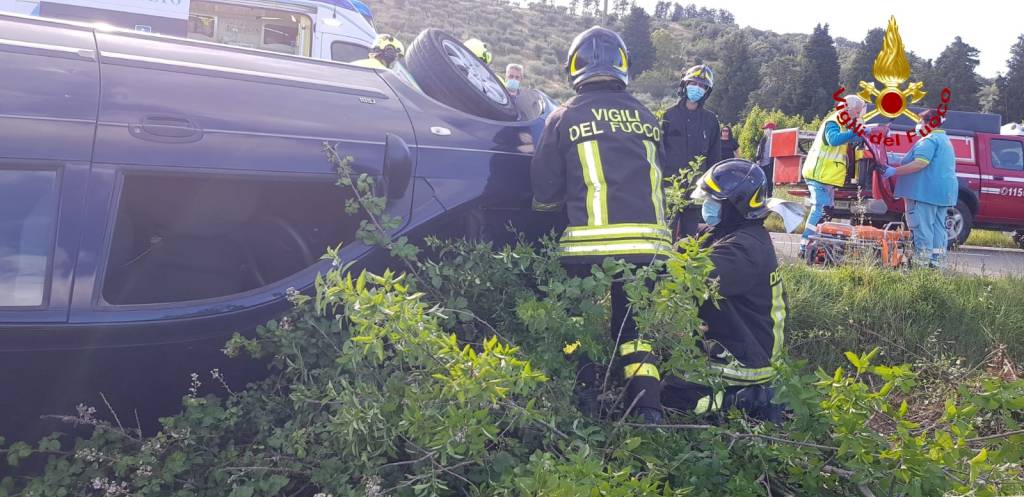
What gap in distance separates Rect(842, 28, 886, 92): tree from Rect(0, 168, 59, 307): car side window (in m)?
32.4

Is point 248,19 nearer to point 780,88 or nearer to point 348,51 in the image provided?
point 348,51

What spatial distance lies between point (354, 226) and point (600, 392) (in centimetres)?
115

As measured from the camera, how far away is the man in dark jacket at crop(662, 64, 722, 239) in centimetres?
578

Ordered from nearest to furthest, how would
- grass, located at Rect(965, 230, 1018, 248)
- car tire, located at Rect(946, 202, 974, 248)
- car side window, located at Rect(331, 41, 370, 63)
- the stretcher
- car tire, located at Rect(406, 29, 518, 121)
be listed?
1. car tire, located at Rect(406, 29, 518, 121)
2. the stretcher
3. car side window, located at Rect(331, 41, 370, 63)
4. car tire, located at Rect(946, 202, 974, 248)
5. grass, located at Rect(965, 230, 1018, 248)

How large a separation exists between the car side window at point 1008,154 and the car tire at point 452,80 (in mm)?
10787

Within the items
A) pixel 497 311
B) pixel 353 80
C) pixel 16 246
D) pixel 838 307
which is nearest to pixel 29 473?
pixel 16 246

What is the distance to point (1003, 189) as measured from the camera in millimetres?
11578

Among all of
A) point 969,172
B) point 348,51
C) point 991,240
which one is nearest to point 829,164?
point 969,172

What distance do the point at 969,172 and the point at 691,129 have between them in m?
8.01

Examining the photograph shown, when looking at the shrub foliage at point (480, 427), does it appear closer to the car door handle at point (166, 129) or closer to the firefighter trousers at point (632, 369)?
the firefighter trousers at point (632, 369)

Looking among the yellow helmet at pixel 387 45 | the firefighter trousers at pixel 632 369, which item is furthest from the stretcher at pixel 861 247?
the yellow helmet at pixel 387 45

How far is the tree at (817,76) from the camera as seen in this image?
1197 inches

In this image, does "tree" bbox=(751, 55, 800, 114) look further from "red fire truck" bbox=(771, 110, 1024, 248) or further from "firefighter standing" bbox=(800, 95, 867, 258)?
"firefighter standing" bbox=(800, 95, 867, 258)

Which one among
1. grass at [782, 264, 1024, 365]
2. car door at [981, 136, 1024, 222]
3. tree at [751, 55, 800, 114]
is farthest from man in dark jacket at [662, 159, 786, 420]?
tree at [751, 55, 800, 114]
